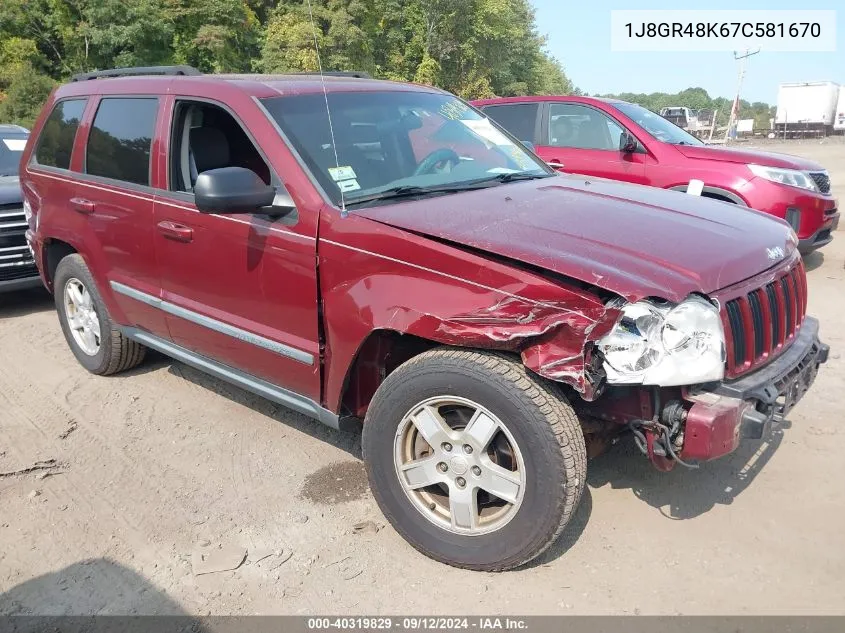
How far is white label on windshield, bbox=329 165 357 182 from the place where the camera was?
3.19 metres

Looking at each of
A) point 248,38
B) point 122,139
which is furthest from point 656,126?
point 248,38

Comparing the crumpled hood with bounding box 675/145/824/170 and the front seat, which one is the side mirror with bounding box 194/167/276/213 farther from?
the crumpled hood with bounding box 675/145/824/170

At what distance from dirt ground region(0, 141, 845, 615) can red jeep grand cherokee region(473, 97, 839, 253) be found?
3087mm

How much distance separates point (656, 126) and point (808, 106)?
42433mm

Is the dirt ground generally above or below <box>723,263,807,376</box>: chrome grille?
below

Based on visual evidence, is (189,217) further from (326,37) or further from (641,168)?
(326,37)

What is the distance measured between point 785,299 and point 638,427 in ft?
3.10

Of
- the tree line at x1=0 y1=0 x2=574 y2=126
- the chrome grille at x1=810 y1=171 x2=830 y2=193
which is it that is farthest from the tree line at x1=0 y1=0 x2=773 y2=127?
the chrome grille at x1=810 y1=171 x2=830 y2=193

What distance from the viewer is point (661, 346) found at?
2445mm

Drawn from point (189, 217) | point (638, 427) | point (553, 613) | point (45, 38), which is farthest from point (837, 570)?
point (45, 38)

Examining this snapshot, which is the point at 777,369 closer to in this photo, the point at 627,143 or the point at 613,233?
the point at 613,233

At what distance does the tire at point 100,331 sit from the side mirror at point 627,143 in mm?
5102

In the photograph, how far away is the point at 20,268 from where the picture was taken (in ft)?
21.1

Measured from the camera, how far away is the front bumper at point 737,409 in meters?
2.45
